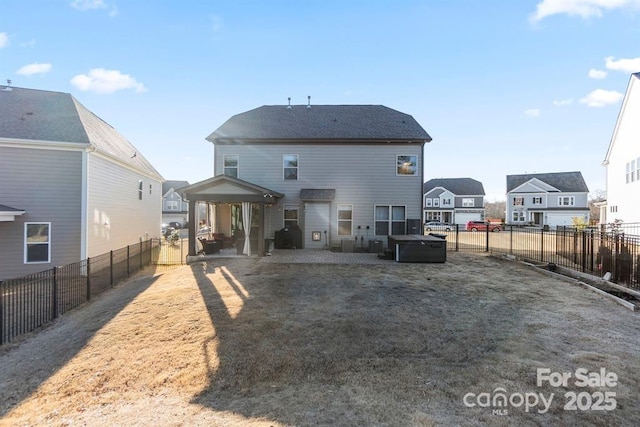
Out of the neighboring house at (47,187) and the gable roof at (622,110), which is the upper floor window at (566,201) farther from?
the neighboring house at (47,187)

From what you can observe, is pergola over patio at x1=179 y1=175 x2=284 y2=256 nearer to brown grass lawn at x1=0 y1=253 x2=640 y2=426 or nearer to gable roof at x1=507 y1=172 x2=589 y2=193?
brown grass lawn at x1=0 y1=253 x2=640 y2=426

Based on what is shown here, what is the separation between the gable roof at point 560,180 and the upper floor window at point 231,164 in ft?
155

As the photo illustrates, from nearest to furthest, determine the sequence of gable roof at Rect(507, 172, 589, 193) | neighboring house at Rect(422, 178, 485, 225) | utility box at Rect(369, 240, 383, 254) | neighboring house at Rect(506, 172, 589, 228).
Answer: utility box at Rect(369, 240, 383, 254) < neighboring house at Rect(506, 172, 589, 228) < gable roof at Rect(507, 172, 589, 193) < neighboring house at Rect(422, 178, 485, 225)

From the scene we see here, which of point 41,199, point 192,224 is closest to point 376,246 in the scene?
point 192,224

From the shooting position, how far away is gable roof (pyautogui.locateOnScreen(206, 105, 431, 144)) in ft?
53.6

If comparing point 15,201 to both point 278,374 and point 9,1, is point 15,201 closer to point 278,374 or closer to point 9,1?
point 9,1

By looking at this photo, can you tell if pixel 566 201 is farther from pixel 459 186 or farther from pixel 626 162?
pixel 626 162

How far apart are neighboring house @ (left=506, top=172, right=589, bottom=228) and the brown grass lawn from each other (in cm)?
4435

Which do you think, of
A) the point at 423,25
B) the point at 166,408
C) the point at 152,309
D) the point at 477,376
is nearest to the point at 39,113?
the point at 152,309

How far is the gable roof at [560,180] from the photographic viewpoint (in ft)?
143

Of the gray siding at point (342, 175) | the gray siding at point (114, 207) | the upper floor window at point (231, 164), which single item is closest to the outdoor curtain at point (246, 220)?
the gray siding at point (342, 175)

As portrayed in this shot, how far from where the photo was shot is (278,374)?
416 centimetres

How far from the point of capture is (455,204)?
166 feet

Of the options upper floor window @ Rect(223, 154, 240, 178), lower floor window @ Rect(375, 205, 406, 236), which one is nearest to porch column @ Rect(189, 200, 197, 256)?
upper floor window @ Rect(223, 154, 240, 178)
